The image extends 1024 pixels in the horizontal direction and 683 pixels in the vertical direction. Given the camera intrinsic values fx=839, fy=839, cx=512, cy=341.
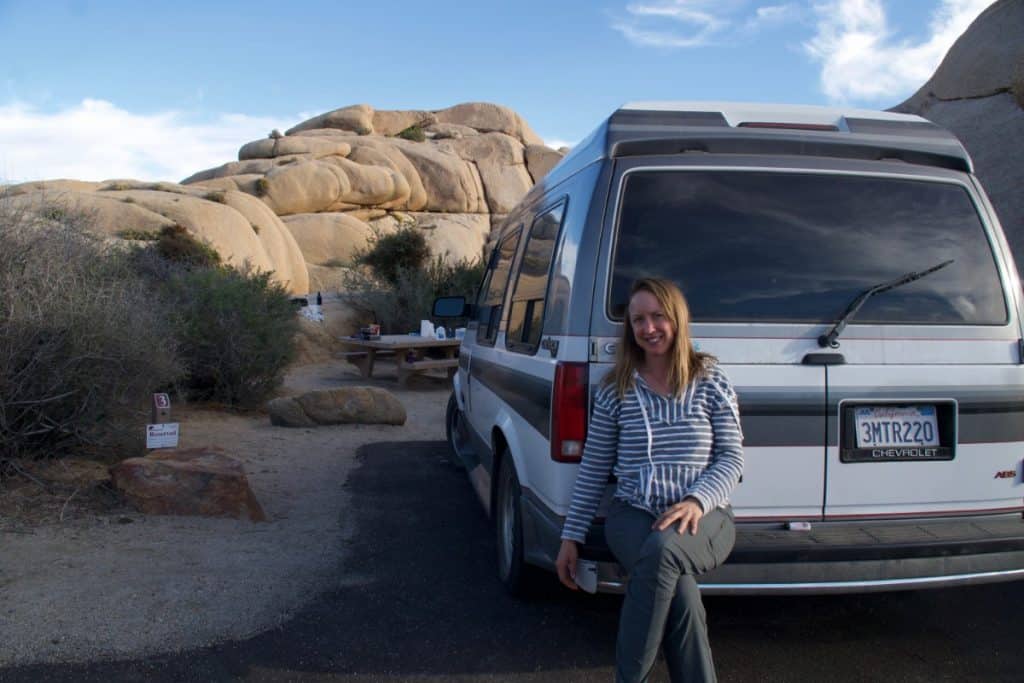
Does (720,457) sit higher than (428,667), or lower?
higher

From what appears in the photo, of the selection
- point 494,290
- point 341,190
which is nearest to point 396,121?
point 341,190

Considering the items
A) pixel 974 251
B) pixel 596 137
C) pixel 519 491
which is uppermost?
pixel 596 137

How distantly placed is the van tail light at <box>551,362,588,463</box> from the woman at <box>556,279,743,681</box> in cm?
14

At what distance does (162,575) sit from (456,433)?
330 cm

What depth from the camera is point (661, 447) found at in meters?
2.97

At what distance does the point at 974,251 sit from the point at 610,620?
7.72 ft

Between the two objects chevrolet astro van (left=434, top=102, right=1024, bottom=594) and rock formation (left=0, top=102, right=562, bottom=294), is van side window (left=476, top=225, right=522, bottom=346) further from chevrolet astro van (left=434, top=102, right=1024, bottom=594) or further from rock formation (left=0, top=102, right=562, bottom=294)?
rock formation (left=0, top=102, right=562, bottom=294)

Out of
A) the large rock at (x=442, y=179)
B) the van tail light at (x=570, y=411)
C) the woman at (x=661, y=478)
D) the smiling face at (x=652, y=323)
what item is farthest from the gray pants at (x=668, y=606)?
the large rock at (x=442, y=179)

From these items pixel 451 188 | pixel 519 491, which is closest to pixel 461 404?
pixel 519 491

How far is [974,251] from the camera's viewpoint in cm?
355

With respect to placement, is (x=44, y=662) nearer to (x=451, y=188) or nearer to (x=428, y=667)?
(x=428, y=667)

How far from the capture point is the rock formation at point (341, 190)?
25688 millimetres

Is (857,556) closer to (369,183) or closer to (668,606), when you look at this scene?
(668,606)

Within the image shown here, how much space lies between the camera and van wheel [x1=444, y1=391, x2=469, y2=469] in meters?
6.90
